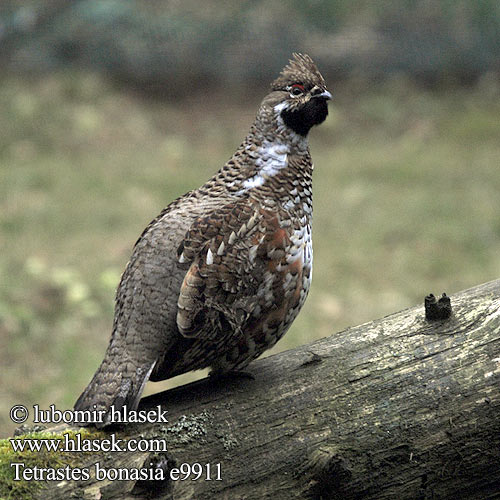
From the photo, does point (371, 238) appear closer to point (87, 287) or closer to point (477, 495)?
point (87, 287)

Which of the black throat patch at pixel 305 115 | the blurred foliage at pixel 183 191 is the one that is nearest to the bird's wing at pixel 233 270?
the black throat patch at pixel 305 115

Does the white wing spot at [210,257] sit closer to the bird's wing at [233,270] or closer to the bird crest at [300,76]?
the bird's wing at [233,270]

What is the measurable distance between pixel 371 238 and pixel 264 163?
4.70 meters

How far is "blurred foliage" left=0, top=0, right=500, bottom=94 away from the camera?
1042cm

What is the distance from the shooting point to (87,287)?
6.88 m

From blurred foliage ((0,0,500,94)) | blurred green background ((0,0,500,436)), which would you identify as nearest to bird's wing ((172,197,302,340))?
blurred green background ((0,0,500,436))

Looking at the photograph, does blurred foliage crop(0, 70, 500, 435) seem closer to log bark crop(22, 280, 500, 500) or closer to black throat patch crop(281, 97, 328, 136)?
log bark crop(22, 280, 500, 500)

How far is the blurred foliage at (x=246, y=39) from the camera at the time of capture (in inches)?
410

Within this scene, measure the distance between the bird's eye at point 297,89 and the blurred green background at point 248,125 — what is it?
11.6 ft

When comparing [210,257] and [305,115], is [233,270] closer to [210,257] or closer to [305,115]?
[210,257]

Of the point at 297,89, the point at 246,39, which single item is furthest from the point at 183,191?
the point at 297,89

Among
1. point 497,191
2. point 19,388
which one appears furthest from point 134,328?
point 497,191

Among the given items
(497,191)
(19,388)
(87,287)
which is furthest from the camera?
(497,191)

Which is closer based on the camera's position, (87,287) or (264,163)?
(264,163)
